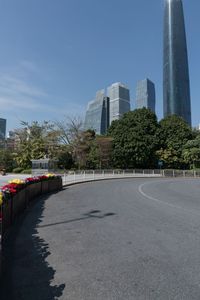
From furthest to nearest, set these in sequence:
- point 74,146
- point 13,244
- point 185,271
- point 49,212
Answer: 1. point 74,146
2. point 49,212
3. point 13,244
4. point 185,271

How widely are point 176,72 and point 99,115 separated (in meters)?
49.0

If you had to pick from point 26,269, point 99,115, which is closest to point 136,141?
point 26,269

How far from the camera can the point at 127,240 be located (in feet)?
18.6

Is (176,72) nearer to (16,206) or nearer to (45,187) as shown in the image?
(45,187)

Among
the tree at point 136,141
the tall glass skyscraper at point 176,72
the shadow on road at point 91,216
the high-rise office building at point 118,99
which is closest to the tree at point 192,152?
the tree at point 136,141

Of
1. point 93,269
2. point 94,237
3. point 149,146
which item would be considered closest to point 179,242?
point 94,237

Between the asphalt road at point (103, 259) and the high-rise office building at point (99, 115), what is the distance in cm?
10506

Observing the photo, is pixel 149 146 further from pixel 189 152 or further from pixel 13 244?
pixel 13 244

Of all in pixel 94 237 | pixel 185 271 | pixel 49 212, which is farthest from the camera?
pixel 49 212

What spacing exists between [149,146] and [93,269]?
46.6m

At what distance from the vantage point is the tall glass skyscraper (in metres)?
126

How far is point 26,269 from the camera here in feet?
13.5

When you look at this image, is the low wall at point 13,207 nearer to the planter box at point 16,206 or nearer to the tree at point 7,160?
the planter box at point 16,206

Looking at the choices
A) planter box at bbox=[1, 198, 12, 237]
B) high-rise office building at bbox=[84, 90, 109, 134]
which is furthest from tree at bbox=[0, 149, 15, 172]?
high-rise office building at bbox=[84, 90, 109, 134]
